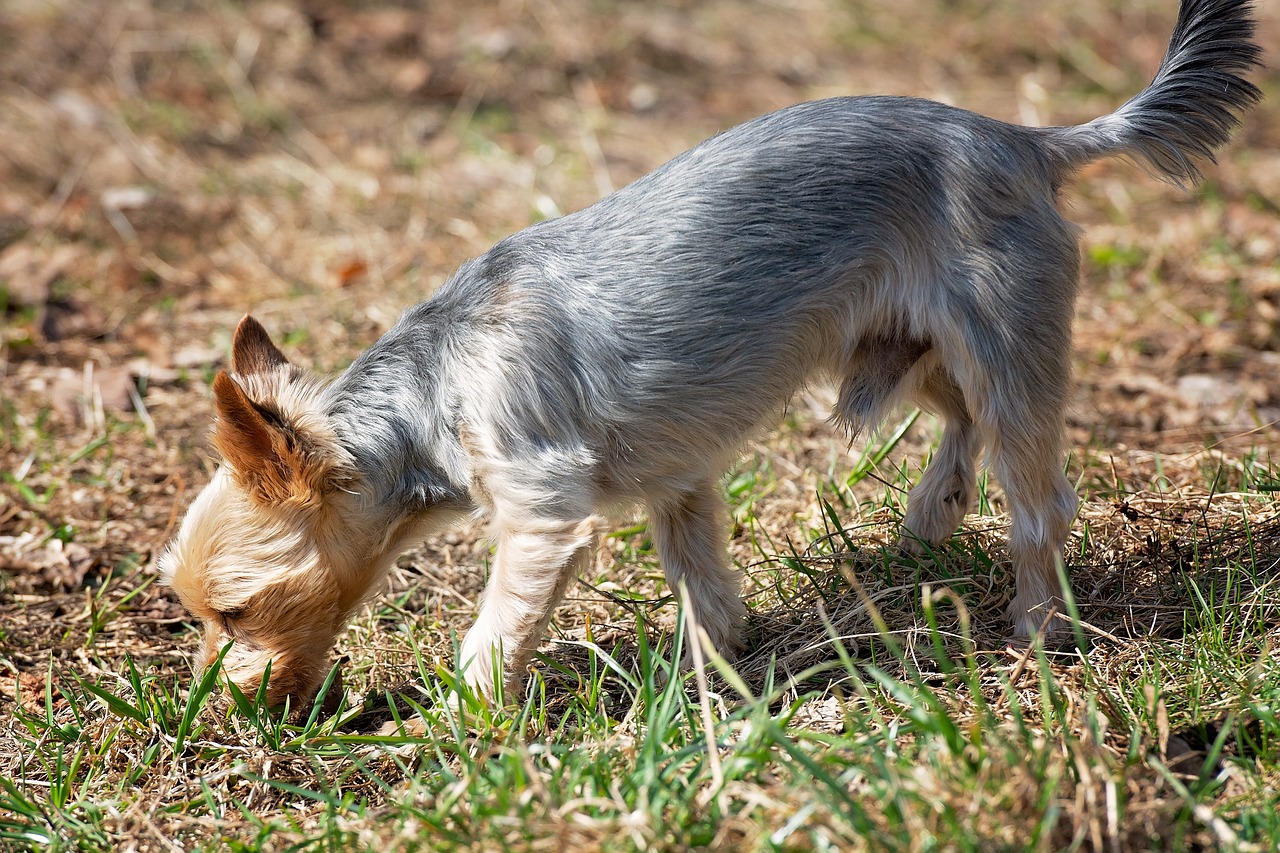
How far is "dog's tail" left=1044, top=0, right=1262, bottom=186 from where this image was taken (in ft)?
12.1

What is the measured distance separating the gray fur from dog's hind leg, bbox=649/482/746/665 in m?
0.25

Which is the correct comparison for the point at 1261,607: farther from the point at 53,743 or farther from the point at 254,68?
the point at 254,68

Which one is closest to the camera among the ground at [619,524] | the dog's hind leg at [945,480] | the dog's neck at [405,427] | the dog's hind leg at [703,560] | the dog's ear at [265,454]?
the ground at [619,524]

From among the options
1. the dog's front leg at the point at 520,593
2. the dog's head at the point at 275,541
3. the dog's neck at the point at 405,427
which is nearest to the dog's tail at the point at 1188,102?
the dog's front leg at the point at 520,593

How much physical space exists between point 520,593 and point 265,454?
0.84 metres

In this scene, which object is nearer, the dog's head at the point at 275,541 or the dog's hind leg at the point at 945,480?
the dog's head at the point at 275,541

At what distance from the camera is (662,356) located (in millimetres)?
3500

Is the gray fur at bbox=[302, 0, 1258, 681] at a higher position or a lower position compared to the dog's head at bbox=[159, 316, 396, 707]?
higher

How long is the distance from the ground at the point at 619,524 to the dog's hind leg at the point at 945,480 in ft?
0.34

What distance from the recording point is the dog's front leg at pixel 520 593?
338 cm

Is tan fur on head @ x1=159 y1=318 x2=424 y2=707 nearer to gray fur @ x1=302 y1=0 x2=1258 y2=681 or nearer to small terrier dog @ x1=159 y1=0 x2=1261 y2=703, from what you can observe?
small terrier dog @ x1=159 y1=0 x2=1261 y2=703

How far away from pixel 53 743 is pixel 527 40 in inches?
310

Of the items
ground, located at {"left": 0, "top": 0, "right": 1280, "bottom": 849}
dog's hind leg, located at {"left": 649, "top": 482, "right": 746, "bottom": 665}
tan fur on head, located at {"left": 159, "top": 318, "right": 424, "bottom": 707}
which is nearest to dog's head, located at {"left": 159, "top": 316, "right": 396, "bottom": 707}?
tan fur on head, located at {"left": 159, "top": 318, "right": 424, "bottom": 707}

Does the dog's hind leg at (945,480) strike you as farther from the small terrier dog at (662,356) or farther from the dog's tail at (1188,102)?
the dog's tail at (1188,102)
